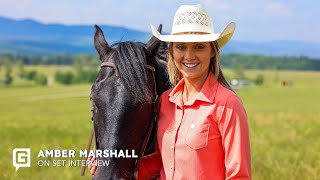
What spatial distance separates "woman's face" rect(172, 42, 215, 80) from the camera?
11.0 feet

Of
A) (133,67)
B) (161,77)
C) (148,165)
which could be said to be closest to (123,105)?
(133,67)

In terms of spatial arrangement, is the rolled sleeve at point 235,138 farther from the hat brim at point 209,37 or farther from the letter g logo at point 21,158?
the letter g logo at point 21,158

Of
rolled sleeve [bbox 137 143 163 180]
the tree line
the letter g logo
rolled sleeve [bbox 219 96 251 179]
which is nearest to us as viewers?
rolled sleeve [bbox 219 96 251 179]

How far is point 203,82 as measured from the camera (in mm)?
3430

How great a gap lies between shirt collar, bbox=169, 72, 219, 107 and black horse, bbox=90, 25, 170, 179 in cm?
21

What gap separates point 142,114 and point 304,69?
485 feet

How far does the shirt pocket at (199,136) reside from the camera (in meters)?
3.22

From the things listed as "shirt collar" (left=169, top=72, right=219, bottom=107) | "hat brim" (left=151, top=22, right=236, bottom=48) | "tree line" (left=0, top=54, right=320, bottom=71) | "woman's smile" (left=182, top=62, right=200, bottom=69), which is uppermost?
"hat brim" (left=151, top=22, right=236, bottom=48)

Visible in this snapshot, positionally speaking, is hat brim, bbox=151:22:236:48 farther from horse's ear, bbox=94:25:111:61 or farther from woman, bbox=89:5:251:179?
horse's ear, bbox=94:25:111:61

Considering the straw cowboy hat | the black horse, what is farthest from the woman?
the black horse

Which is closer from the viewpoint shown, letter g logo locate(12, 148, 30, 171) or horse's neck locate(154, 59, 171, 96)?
horse's neck locate(154, 59, 171, 96)

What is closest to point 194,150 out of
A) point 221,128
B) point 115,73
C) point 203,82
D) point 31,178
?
point 221,128

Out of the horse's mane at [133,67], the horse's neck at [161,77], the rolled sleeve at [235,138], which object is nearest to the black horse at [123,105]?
the horse's mane at [133,67]

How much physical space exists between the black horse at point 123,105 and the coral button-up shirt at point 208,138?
21 cm
